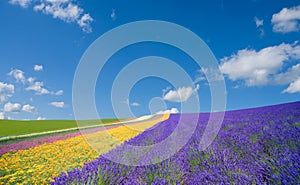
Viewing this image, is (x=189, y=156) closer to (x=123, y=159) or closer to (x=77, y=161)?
(x=123, y=159)

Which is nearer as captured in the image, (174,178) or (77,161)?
(174,178)

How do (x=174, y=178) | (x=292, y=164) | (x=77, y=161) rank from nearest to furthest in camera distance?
(x=292, y=164) → (x=174, y=178) → (x=77, y=161)

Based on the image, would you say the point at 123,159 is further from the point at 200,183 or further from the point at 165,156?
the point at 200,183

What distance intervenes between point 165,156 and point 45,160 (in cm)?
480

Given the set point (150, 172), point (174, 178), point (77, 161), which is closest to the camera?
point (174, 178)

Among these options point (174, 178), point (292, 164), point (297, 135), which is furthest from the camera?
point (297, 135)

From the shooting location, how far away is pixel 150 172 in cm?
262

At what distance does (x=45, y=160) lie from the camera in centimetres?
659

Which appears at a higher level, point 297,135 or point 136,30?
point 136,30

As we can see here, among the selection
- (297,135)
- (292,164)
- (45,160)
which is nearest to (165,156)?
(292,164)

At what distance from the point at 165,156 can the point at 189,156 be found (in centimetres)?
34

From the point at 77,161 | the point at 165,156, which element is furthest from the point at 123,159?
the point at 77,161

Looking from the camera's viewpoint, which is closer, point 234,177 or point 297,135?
point 234,177

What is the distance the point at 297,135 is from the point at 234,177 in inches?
67.8
